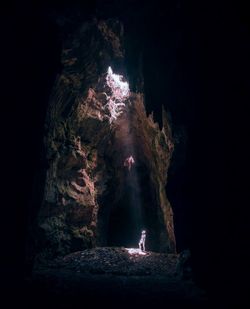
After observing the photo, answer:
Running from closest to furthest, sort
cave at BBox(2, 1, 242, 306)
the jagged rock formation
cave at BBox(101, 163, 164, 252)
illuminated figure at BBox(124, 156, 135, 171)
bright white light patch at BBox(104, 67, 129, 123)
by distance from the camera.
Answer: cave at BBox(2, 1, 242, 306) < the jagged rock formation < bright white light patch at BBox(104, 67, 129, 123) < cave at BBox(101, 163, 164, 252) < illuminated figure at BBox(124, 156, 135, 171)

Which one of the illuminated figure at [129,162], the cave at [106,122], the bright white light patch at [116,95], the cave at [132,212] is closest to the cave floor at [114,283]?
the cave at [106,122]

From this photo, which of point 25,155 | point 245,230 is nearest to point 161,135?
point 25,155

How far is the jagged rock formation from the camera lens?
11.0 m

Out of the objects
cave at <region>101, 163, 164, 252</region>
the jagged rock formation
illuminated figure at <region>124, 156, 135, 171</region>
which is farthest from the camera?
illuminated figure at <region>124, 156, 135, 171</region>

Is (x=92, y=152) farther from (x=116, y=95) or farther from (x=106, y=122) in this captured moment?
(x=116, y=95)

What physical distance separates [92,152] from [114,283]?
8.18m

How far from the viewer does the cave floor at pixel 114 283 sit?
5.19 meters

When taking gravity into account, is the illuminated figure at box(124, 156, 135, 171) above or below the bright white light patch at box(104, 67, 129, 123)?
below

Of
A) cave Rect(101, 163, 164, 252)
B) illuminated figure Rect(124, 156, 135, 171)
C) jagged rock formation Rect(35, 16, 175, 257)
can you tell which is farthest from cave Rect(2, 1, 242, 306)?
illuminated figure Rect(124, 156, 135, 171)

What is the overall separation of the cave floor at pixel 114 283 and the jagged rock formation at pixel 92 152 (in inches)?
68.5

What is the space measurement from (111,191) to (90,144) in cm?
418

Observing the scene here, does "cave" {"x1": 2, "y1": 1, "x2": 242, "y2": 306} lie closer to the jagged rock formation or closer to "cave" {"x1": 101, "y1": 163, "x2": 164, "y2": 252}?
the jagged rock formation

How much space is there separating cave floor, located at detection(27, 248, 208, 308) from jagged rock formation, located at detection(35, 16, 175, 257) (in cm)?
174

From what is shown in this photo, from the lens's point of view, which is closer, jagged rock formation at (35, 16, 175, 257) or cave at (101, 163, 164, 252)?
jagged rock formation at (35, 16, 175, 257)
